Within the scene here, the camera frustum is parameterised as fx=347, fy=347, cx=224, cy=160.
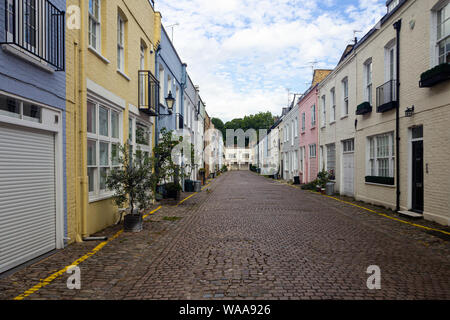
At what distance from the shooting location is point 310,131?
24547mm

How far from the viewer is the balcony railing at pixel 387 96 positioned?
11.5 metres

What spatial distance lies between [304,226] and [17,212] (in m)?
6.50

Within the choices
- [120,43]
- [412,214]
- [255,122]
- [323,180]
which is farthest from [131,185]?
[255,122]

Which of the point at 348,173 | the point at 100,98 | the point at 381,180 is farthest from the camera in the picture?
the point at 348,173

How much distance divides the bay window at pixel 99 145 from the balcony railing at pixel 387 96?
346 inches

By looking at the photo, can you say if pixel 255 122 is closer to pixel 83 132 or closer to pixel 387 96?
pixel 387 96

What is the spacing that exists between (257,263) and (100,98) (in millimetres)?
5597

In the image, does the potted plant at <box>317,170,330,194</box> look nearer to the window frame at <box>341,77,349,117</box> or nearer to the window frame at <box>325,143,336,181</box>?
the window frame at <box>325,143,336,181</box>

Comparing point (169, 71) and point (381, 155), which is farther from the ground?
point (169, 71)

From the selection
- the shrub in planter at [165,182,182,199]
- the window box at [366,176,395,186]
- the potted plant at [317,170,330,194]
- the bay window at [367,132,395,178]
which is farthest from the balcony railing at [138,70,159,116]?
the potted plant at [317,170,330,194]

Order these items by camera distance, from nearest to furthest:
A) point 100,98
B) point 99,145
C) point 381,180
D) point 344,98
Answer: point 100,98
point 99,145
point 381,180
point 344,98

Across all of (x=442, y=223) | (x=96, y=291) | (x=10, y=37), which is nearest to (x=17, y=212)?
(x=96, y=291)

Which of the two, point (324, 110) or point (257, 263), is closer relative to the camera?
point (257, 263)

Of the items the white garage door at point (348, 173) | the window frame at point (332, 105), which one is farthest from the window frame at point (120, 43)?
the window frame at point (332, 105)
